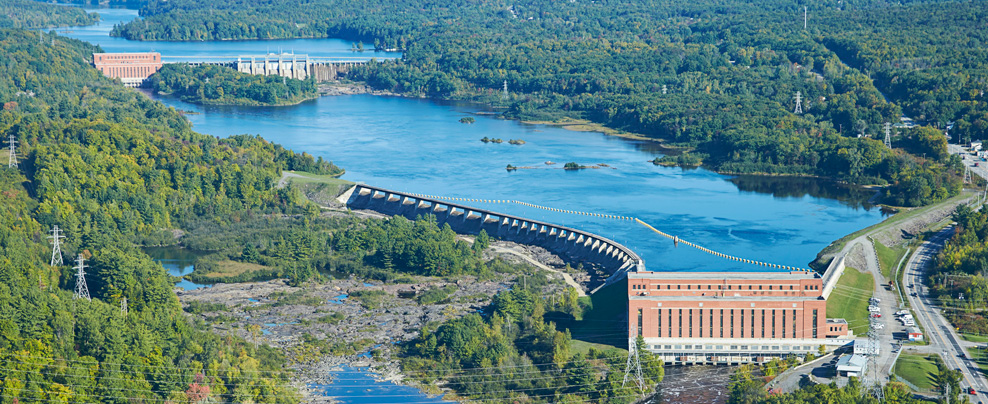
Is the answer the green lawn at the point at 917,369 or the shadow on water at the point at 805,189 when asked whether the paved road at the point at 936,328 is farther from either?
the shadow on water at the point at 805,189

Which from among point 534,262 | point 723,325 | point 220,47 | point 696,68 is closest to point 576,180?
point 534,262

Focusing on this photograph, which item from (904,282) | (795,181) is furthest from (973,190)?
(904,282)

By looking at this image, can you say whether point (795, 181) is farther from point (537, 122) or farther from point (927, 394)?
point (927, 394)

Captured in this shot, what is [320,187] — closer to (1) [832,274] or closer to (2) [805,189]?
(2) [805,189]

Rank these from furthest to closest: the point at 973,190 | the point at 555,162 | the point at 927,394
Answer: the point at 555,162 < the point at 973,190 < the point at 927,394

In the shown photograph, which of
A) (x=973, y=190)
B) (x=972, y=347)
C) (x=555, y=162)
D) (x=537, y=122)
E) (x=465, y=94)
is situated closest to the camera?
(x=972, y=347)

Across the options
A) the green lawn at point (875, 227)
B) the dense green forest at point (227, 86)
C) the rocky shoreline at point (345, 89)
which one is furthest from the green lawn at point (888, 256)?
the rocky shoreline at point (345, 89)
